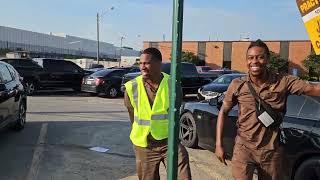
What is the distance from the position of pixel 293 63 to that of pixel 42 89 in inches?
1906

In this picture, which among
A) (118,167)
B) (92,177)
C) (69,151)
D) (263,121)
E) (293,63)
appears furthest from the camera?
(293,63)

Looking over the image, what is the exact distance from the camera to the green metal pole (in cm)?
287

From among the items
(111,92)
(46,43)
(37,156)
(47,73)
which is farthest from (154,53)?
(46,43)

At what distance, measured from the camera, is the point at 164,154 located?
4.53m

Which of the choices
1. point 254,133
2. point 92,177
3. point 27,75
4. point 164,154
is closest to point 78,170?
point 92,177

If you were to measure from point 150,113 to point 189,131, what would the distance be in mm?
4641

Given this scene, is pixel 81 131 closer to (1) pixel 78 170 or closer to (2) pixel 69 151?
(2) pixel 69 151

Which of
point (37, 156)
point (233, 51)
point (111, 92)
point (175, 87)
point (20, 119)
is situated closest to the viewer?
point (175, 87)

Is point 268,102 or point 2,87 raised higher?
point 268,102

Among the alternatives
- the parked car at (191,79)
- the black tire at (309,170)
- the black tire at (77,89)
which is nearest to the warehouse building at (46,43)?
the black tire at (77,89)

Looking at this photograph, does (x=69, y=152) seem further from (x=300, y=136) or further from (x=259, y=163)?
(x=259, y=163)

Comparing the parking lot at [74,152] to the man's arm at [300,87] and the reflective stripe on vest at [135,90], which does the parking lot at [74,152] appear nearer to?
the reflective stripe on vest at [135,90]

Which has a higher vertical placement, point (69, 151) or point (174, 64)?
point (174, 64)

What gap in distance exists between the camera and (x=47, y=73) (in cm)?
2222
